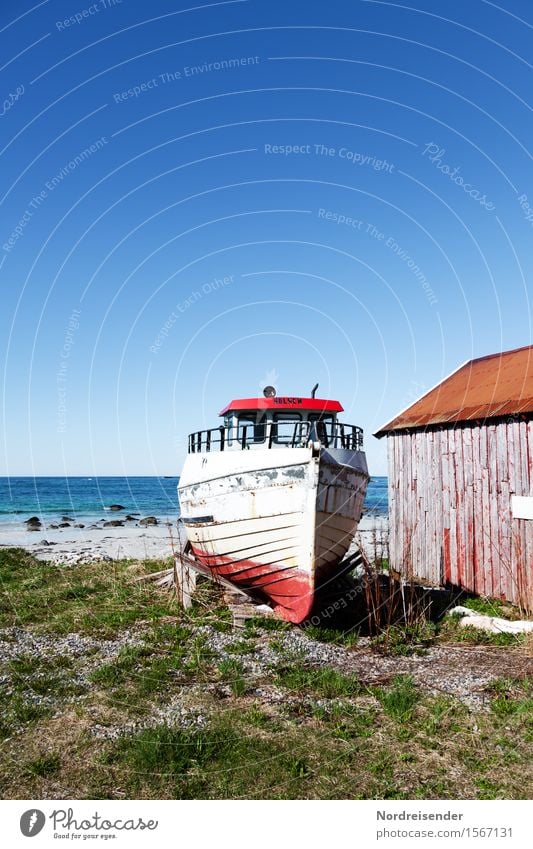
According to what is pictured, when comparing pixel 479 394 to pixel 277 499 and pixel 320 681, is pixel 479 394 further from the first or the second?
pixel 320 681

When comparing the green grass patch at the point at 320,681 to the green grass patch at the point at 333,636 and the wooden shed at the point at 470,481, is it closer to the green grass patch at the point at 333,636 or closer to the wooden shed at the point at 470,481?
the green grass patch at the point at 333,636

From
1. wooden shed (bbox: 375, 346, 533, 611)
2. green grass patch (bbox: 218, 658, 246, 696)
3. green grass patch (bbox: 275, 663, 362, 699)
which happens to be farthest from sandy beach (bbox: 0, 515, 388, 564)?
green grass patch (bbox: 275, 663, 362, 699)

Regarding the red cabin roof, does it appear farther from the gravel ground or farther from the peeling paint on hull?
the gravel ground

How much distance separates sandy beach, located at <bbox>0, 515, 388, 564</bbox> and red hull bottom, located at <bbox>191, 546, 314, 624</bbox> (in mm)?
8804

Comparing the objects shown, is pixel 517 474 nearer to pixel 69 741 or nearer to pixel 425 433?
pixel 425 433

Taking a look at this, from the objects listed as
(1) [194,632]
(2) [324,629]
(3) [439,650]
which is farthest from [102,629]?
(3) [439,650]

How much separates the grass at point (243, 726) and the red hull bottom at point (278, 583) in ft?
1.83

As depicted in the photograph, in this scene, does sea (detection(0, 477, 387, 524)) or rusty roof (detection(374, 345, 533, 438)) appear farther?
sea (detection(0, 477, 387, 524))

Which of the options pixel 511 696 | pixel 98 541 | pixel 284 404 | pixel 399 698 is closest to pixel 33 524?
pixel 98 541

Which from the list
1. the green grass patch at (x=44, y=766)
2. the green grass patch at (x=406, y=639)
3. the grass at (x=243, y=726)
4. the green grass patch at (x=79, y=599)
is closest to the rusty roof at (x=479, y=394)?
the green grass patch at (x=406, y=639)

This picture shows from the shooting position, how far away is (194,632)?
10547 mm

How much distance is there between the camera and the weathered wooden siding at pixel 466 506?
484 inches

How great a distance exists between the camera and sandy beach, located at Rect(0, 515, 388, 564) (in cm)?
2459

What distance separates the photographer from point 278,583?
1112 cm
